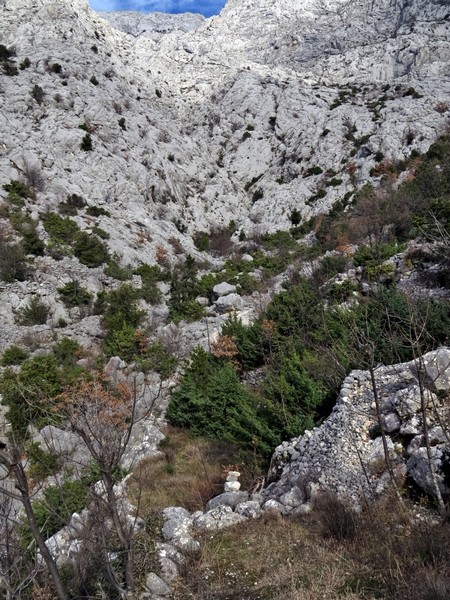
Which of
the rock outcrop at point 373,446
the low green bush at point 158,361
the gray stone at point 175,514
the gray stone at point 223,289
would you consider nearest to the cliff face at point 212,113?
the gray stone at point 223,289

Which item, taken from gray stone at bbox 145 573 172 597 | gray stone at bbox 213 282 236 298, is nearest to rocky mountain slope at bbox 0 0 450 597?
gray stone at bbox 213 282 236 298

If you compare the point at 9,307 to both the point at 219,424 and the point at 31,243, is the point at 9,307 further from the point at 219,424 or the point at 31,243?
the point at 219,424

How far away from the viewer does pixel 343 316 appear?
10180 millimetres

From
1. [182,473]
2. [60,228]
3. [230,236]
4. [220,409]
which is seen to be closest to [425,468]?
[182,473]

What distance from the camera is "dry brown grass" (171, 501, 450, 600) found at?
11.3ft

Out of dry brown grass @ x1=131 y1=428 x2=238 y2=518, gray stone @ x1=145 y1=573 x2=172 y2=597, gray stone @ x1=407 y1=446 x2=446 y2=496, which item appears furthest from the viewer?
dry brown grass @ x1=131 y1=428 x2=238 y2=518

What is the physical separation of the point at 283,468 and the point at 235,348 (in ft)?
18.8

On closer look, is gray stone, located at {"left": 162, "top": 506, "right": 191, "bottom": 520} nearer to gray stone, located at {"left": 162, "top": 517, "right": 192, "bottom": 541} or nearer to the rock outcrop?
gray stone, located at {"left": 162, "top": 517, "right": 192, "bottom": 541}

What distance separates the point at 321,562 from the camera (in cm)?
409

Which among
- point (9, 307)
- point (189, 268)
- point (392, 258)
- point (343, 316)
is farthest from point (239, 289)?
point (9, 307)

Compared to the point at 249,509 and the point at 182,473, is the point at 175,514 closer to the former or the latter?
the point at 249,509

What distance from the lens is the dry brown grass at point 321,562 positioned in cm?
344

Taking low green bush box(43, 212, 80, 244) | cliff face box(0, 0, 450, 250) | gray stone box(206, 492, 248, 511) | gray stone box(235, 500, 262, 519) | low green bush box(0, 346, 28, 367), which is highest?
cliff face box(0, 0, 450, 250)

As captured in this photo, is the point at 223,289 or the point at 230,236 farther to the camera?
the point at 230,236
